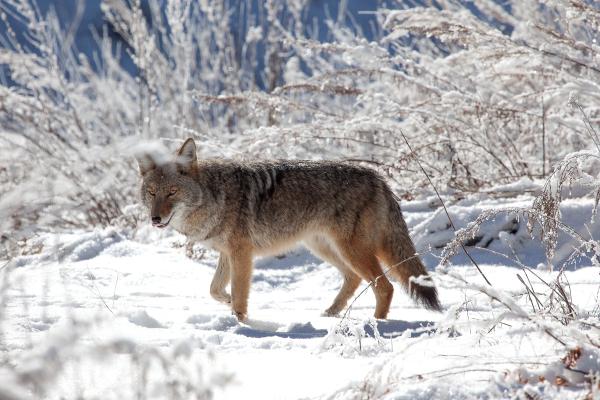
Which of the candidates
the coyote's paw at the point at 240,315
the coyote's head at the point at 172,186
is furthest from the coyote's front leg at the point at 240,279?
the coyote's head at the point at 172,186

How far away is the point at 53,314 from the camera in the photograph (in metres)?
3.55

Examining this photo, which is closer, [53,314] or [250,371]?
[250,371]

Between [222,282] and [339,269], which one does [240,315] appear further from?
[339,269]

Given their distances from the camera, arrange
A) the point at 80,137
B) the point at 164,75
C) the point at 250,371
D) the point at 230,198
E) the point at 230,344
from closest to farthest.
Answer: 1. the point at 250,371
2. the point at 230,344
3. the point at 230,198
4. the point at 80,137
5. the point at 164,75

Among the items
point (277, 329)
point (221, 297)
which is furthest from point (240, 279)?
point (277, 329)

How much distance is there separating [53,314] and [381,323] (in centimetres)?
164

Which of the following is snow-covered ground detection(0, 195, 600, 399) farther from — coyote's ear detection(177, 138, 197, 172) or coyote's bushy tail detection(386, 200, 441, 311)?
coyote's ear detection(177, 138, 197, 172)

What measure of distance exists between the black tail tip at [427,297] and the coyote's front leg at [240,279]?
101 cm

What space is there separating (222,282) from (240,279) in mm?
293

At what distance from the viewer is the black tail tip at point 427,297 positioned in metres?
4.13

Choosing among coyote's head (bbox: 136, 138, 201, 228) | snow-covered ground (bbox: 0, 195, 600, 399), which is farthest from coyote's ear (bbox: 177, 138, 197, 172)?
snow-covered ground (bbox: 0, 195, 600, 399)

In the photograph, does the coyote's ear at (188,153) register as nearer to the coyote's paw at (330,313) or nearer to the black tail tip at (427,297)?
the coyote's paw at (330,313)

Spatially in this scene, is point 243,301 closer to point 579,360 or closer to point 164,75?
point 579,360

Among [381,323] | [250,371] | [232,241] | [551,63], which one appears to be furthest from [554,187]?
[551,63]
